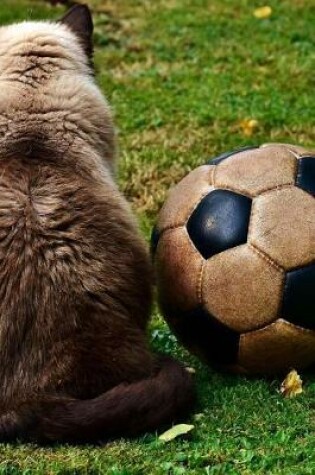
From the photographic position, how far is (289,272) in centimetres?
486

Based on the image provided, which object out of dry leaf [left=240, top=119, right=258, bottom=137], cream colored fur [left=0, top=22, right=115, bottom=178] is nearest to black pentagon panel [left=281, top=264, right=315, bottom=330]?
cream colored fur [left=0, top=22, right=115, bottom=178]

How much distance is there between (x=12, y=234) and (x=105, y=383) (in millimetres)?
764

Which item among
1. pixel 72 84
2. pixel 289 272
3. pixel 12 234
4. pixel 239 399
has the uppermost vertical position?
pixel 72 84

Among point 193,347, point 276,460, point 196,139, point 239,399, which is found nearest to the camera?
point 276,460

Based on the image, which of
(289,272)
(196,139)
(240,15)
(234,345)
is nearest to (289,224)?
(289,272)

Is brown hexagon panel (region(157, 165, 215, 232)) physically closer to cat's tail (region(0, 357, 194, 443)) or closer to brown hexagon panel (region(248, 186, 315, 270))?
brown hexagon panel (region(248, 186, 315, 270))

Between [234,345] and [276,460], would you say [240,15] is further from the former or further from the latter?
[276,460]

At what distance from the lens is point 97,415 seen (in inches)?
170

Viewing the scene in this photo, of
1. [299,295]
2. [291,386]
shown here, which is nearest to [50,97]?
[299,295]

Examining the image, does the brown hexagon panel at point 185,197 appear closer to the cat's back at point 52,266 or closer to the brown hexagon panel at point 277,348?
the cat's back at point 52,266

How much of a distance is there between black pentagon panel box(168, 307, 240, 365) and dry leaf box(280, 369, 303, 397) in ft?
0.86

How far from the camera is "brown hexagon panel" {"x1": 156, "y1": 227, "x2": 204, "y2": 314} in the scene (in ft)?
16.4

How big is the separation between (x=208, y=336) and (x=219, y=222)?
0.54 meters

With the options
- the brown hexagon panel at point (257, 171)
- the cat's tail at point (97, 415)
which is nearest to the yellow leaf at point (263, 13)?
the brown hexagon panel at point (257, 171)
